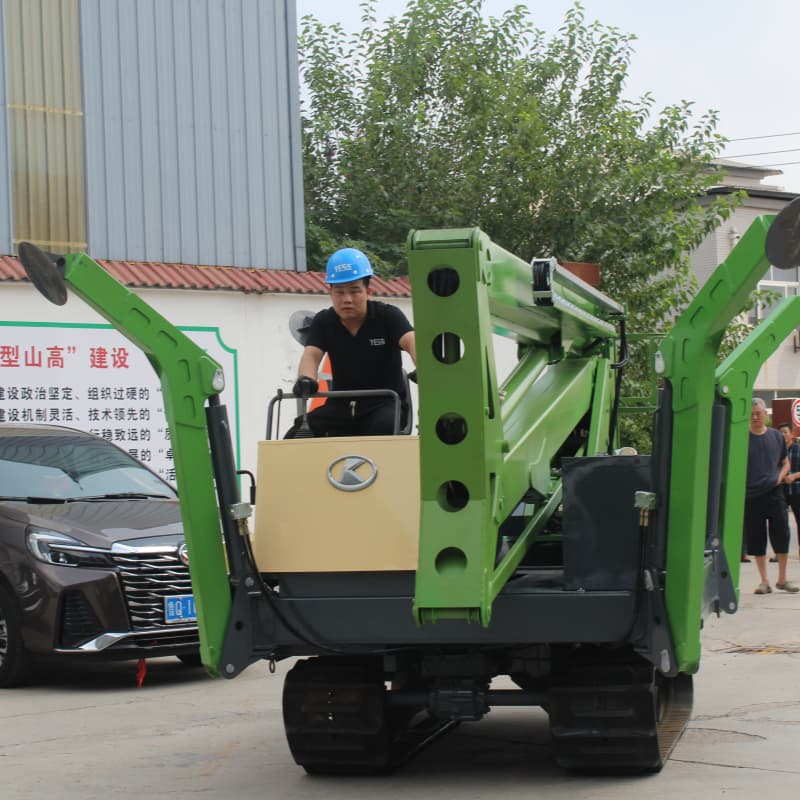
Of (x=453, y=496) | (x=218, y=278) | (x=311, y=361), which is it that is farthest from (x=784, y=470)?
(x=453, y=496)

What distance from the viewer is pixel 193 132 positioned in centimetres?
1819

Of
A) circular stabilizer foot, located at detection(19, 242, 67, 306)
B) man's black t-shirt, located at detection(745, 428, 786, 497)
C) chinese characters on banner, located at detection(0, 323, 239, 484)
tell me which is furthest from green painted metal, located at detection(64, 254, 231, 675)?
chinese characters on banner, located at detection(0, 323, 239, 484)

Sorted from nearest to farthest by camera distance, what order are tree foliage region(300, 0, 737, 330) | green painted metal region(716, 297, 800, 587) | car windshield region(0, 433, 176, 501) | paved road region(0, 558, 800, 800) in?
1. paved road region(0, 558, 800, 800)
2. green painted metal region(716, 297, 800, 587)
3. car windshield region(0, 433, 176, 501)
4. tree foliage region(300, 0, 737, 330)

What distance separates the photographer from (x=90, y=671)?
1079cm

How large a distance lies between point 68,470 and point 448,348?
5.92 metres

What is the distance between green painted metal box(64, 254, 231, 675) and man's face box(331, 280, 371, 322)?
1.14 metres

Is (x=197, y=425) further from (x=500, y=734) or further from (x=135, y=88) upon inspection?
(x=135, y=88)

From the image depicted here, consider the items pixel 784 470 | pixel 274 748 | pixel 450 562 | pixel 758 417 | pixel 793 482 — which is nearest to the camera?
pixel 450 562

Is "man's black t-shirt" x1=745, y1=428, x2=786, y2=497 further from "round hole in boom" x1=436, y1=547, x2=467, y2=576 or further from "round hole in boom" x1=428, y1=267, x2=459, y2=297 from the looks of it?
"round hole in boom" x1=428, y1=267, x2=459, y2=297

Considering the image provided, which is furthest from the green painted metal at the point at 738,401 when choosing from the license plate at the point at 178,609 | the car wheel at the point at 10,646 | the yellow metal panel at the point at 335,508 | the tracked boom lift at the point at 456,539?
the car wheel at the point at 10,646

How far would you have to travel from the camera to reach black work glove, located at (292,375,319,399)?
6.69 m

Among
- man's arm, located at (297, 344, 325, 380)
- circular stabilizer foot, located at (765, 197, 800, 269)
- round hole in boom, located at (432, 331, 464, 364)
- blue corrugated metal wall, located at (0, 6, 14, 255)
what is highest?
blue corrugated metal wall, located at (0, 6, 14, 255)

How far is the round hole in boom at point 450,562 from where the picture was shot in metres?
5.55

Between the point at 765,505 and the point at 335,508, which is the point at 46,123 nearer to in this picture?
the point at 765,505
